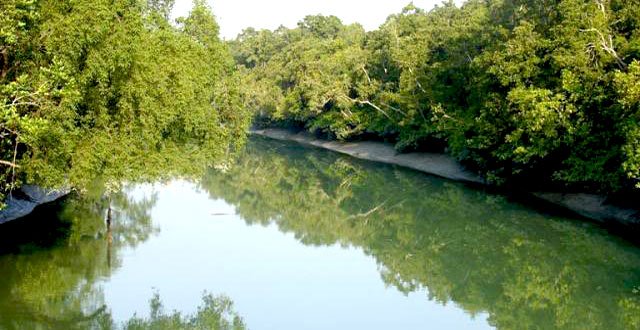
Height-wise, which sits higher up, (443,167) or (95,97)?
(95,97)

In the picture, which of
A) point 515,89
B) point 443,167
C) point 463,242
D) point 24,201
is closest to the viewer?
point 24,201

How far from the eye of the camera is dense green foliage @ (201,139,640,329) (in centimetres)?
2214

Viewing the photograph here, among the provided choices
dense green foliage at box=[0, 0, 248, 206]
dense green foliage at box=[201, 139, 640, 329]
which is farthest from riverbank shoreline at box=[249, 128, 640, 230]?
dense green foliage at box=[0, 0, 248, 206]

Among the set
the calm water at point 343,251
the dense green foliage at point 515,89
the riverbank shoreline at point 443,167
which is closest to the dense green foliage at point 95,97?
the calm water at point 343,251

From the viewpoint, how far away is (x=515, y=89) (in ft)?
127

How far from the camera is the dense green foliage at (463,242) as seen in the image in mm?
22141

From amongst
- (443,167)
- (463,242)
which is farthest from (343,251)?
(443,167)

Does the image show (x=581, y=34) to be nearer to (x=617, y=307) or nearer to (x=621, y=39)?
(x=621, y=39)

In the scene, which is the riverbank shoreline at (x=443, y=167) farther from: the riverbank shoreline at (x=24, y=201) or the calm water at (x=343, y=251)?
the riverbank shoreline at (x=24, y=201)

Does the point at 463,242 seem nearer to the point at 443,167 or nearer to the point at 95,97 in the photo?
the point at 95,97

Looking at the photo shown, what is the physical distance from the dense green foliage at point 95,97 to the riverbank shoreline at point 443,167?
20218 millimetres

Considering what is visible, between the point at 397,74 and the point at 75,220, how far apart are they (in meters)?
42.0

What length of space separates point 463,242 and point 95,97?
1772 cm

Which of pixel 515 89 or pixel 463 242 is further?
pixel 515 89
